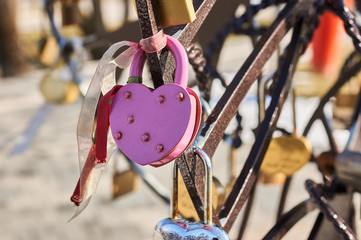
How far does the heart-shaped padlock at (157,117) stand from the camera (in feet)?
1.66

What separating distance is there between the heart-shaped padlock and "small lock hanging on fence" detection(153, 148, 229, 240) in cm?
6

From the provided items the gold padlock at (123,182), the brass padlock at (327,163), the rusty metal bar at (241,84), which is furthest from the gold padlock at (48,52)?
the rusty metal bar at (241,84)

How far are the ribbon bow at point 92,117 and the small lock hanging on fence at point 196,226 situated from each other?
93 millimetres

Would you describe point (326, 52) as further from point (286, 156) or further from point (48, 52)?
point (286, 156)

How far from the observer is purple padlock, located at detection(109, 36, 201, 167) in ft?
1.66

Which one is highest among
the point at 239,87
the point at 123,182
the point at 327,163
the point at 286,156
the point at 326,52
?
the point at 239,87

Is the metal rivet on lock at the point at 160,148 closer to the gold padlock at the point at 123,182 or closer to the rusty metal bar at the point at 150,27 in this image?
the rusty metal bar at the point at 150,27

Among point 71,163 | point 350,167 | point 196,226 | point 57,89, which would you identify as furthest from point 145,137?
point 71,163

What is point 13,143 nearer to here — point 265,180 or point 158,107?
point 265,180

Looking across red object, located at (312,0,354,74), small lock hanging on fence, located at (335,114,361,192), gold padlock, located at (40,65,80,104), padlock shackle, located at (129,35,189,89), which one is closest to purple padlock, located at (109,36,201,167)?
padlock shackle, located at (129,35,189,89)

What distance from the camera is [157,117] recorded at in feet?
1.70

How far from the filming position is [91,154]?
581mm

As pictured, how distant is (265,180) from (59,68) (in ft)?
2.63

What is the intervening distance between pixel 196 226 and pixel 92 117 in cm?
17
